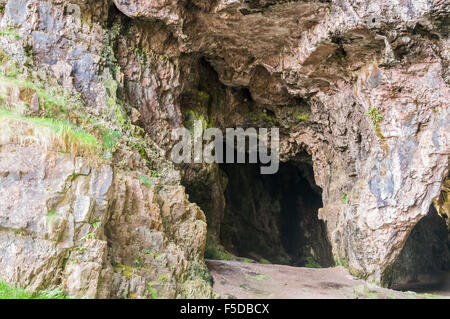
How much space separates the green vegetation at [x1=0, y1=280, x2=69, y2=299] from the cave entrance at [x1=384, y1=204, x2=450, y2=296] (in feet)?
33.2

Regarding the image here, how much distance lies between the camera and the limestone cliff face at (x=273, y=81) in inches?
301

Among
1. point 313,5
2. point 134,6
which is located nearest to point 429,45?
point 313,5

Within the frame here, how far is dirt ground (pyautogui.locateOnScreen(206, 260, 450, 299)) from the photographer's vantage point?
7262mm

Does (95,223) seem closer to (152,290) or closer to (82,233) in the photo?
(82,233)

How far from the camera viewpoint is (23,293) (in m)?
4.96

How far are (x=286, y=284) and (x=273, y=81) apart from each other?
7.01 meters

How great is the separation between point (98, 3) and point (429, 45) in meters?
7.85

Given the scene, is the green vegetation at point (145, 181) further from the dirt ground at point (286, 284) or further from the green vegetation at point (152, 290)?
the dirt ground at point (286, 284)

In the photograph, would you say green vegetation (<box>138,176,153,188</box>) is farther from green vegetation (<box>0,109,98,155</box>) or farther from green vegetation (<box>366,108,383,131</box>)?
green vegetation (<box>366,108,383,131</box>)

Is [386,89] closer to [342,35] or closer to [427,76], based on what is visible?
[427,76]

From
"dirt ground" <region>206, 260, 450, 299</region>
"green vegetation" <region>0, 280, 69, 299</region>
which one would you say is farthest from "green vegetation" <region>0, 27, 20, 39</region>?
"dirt ground" <region>206, 260, 450, 299</region>

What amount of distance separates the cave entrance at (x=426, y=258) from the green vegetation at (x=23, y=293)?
10.1 meters

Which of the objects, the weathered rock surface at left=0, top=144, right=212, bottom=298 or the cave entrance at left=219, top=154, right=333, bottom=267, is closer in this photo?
the weathered rock surface at left=0, top=144, right=212, bottom=298

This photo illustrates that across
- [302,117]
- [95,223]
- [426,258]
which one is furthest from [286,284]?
[426,258]
